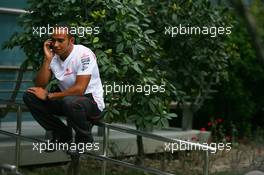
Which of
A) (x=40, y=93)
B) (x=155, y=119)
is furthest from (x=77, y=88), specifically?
(x=155, y=119)

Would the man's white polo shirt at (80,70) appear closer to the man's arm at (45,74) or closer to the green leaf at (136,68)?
the man's arm at (45,74)

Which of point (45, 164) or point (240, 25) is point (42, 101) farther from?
point (240, 25)

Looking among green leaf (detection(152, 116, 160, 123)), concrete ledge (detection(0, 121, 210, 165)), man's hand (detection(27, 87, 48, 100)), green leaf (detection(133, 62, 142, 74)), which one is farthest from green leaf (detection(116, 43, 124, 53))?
concrete ledge (detection(0, 121, 210, 165))

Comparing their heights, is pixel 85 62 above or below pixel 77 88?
above

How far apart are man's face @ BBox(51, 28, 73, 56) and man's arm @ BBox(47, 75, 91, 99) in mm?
346

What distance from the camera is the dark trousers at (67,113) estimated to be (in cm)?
497

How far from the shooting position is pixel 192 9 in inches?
306

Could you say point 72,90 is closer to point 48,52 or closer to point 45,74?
point 45,74

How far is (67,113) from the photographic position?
4.97 m

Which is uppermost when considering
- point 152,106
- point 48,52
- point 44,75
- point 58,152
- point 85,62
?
point 48,52

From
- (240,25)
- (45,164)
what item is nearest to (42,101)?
(45,164)

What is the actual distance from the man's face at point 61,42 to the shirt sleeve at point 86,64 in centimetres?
19

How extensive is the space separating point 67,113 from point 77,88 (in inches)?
9.8

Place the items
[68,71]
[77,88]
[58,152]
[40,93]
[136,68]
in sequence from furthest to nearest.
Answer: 1. [58,152]
2. [136,68]
3. [68,71]
4. [40,93]
5. [77,88]
